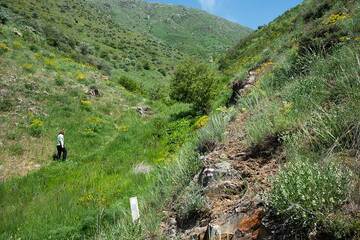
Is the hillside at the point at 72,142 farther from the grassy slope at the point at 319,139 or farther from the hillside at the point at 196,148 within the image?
the grassy slope at the point at 319,139

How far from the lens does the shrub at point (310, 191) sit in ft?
11.3

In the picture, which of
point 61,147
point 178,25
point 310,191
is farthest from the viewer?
point 178,25

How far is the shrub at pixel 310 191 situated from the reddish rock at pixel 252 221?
0.95ft

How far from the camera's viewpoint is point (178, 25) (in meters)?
164

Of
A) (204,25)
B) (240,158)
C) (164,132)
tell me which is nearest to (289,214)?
(240,158)

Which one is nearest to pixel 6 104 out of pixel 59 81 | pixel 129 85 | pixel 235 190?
pixel 59 81

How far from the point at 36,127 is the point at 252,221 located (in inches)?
594

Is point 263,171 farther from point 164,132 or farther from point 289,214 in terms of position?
point 164,132

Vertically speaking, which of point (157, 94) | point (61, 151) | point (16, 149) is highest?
point (61, 151)

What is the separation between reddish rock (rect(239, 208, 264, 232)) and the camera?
13.2ft

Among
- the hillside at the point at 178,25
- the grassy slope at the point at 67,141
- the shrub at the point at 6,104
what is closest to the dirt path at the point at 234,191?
the grassy slope at the point at 67,141

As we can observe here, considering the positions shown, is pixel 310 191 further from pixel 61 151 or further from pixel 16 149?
pixel 16 149

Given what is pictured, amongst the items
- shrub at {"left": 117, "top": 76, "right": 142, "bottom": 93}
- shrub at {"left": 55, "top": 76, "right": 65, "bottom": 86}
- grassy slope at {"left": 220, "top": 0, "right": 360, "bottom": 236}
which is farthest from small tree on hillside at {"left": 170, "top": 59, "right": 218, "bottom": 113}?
grassy slope at {"left": 220, "top": 0, "right": 360, "bottom": 236}

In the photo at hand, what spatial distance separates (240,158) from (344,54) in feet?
6.88
